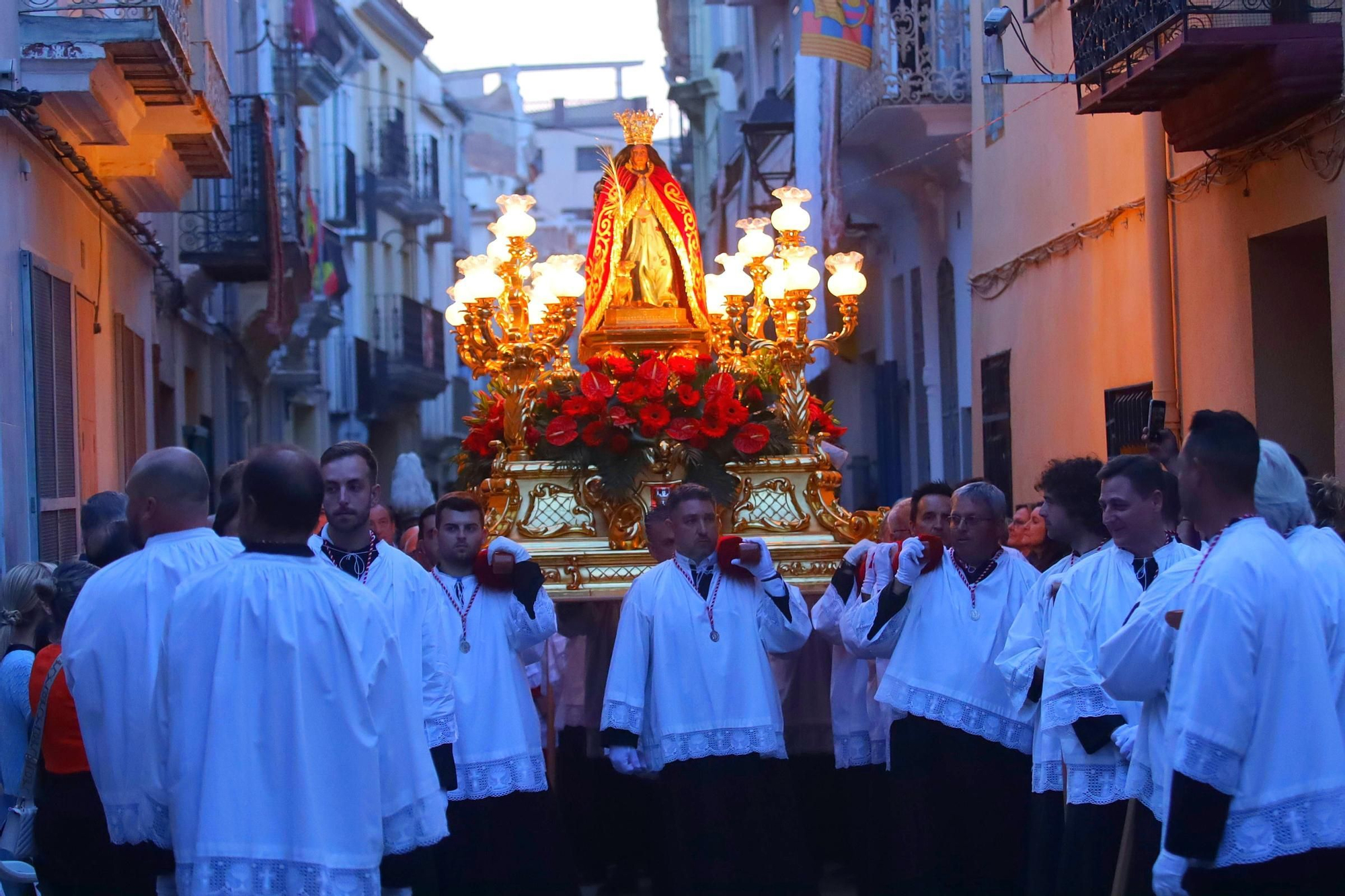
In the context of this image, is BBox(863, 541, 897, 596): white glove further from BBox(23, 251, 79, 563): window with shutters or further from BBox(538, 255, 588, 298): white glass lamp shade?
BBox(23, 251, 79, 563): window with shutters

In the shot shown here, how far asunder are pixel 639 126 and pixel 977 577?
141 inches

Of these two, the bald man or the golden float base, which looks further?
the golden float base

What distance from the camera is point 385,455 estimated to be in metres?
32.1

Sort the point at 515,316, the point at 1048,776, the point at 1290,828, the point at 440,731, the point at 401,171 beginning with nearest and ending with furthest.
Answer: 1. the point at 1290,828
2. the point at 440,731
3. the point at 1048,776
4. the point at 515,316
5. the point at 401,171

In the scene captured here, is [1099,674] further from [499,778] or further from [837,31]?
[837,31]

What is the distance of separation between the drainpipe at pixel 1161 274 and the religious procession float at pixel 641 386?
6.50 feet

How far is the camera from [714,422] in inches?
312

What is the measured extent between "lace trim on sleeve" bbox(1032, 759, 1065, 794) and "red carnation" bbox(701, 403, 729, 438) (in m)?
2.70

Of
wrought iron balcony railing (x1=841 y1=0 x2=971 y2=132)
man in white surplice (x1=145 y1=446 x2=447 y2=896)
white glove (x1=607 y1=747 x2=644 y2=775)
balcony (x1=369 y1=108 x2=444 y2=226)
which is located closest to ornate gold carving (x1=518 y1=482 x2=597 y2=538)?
white glove (x1=607 y1=747 x2=644 y2=775)

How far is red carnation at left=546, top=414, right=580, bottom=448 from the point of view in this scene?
26.1 feet

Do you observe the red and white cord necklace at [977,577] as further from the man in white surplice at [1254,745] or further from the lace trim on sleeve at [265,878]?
the lace trim on sleeve at [265,878]

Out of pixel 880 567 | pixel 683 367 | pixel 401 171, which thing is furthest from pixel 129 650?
pixel 401 171

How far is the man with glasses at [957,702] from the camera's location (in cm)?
617

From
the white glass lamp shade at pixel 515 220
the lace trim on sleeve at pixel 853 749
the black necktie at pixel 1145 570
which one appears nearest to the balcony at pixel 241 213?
the white glass lamp shade at pixel 515 220
